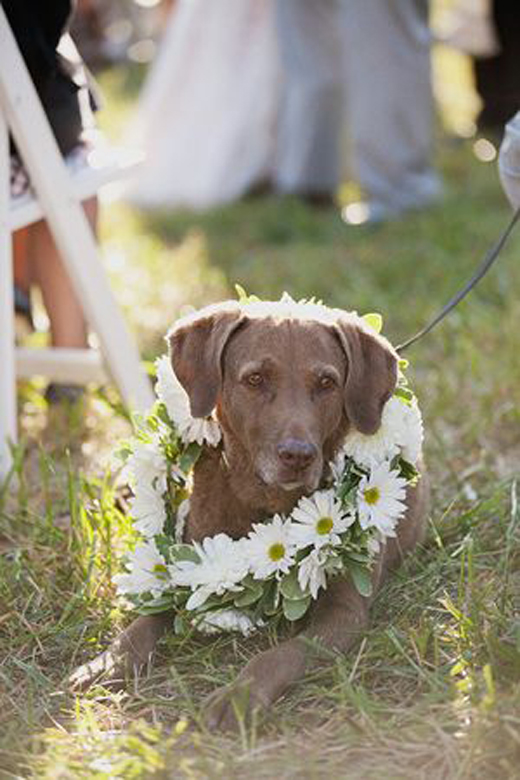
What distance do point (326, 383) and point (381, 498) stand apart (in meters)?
0.29

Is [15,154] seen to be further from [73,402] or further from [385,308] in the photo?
[385,308]

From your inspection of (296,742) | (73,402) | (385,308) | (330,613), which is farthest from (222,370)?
(385,308)

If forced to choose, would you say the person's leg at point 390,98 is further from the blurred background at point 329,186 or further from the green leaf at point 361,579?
the green leaf at point 361,579

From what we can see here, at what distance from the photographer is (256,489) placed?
2.99 meters

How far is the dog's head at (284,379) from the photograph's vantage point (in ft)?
9.27

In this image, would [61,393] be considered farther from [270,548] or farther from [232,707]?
[232,707]

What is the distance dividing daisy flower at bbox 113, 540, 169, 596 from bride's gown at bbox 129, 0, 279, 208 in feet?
16.3

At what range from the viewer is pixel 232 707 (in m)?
2.68

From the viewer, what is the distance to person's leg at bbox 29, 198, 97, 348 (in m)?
4.50

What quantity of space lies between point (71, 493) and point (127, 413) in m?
0.74

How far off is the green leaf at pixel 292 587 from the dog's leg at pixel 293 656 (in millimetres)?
74

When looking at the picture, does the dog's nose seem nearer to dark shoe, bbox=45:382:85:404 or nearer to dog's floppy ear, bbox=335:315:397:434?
dog's floppy ear, bbox=335:315:397:434

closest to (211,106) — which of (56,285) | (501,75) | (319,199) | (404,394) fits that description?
(319,199)

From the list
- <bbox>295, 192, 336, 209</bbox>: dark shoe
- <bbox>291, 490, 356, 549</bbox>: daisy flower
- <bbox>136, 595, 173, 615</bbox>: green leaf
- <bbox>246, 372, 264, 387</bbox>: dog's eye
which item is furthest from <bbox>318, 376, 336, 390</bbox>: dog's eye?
<bbox>295, 192, 336, 209</bbox>: dark shoe
